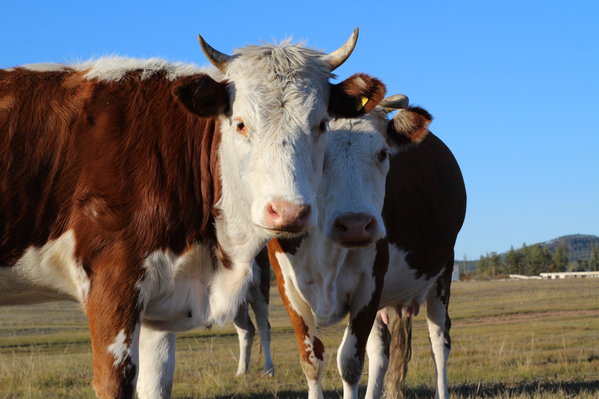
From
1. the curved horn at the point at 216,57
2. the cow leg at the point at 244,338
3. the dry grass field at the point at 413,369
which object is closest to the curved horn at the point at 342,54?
the curved horn at the point at 216,57

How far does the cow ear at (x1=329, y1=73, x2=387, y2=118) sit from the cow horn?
1829 mm

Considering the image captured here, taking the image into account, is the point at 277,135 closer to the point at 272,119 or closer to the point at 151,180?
the point at 272,119

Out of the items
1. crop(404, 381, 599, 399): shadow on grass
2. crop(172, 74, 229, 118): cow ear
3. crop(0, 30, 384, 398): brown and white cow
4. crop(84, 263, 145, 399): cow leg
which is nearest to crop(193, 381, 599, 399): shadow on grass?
crop(404, 381, 599, 399): shadow on grass

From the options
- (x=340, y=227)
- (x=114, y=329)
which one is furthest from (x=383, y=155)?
(x=114, y=329)

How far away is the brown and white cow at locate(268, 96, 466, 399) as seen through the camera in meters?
4.93

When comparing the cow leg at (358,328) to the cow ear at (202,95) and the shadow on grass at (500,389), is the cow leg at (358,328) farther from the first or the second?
the cow ear at (202,95)

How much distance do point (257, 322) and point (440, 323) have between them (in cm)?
435

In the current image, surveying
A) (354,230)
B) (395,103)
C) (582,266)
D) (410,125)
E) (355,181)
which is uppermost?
(395,103)

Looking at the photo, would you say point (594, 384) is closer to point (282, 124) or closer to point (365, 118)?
point (365, 118)

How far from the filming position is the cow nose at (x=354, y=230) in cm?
447

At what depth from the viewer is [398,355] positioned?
23.8 feet

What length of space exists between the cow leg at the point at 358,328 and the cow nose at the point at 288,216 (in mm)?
2427

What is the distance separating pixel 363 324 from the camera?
5.41m

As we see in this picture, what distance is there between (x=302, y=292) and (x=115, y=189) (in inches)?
98.2
